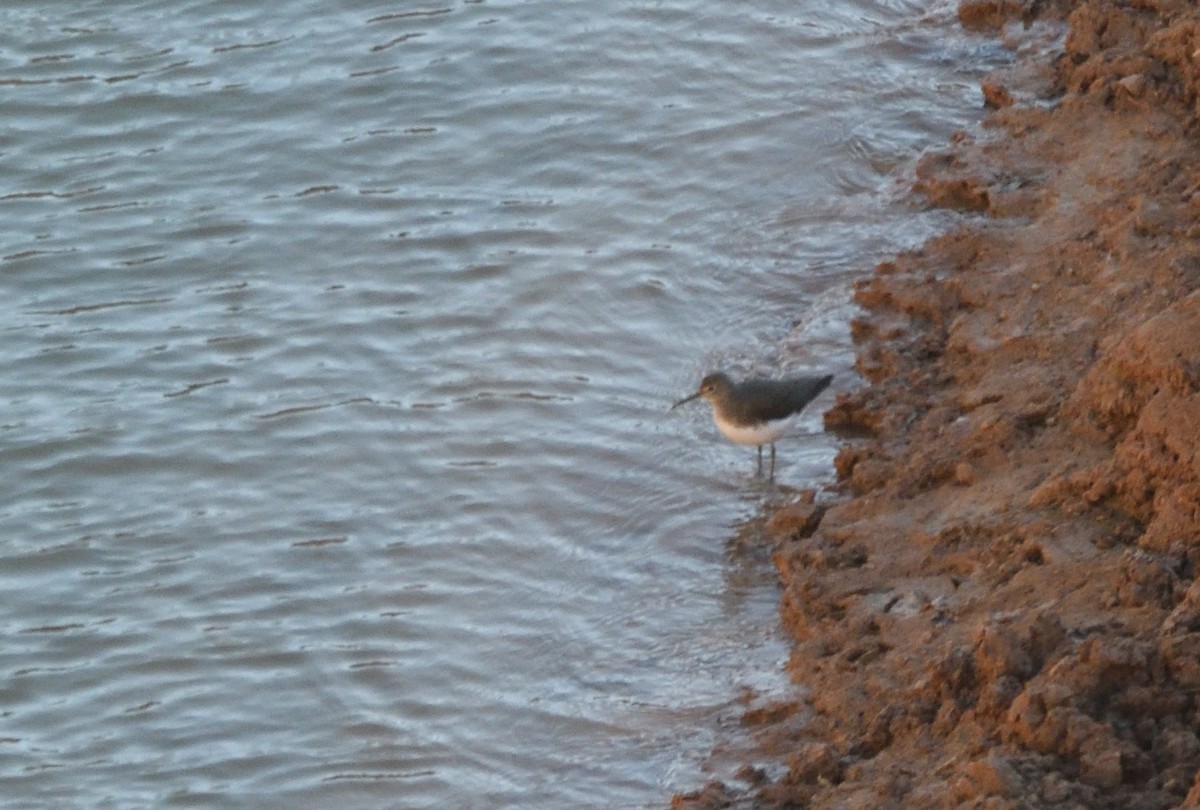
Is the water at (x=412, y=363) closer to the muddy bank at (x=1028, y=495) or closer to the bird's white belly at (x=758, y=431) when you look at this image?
the bird's white belly at (x=758, y=431)

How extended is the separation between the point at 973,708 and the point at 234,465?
4928 millimetres

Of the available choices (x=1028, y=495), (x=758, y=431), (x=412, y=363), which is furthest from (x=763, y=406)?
(x=412, y=363)

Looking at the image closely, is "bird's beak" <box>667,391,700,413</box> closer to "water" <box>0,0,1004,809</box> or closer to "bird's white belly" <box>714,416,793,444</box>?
"water" <box>0,0,1004,809</box>

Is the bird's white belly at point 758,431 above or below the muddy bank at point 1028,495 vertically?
below

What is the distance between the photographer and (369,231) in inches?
452

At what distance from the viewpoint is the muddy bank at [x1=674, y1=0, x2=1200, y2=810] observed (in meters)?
5.07

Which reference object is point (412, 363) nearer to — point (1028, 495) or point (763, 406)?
point (763, 406)

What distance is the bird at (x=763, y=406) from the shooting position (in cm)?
830

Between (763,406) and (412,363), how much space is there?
2.56 meters

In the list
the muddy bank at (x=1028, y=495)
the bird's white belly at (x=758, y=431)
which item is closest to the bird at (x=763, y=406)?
the bird's white belly at (x=758, y=431)

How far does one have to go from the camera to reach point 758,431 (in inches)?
328

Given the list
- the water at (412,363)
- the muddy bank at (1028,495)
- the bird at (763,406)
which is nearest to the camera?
the muddy bank at (1028,495)

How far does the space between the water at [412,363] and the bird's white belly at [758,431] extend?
8.7 inches

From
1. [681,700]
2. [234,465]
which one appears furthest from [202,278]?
[681,700]
